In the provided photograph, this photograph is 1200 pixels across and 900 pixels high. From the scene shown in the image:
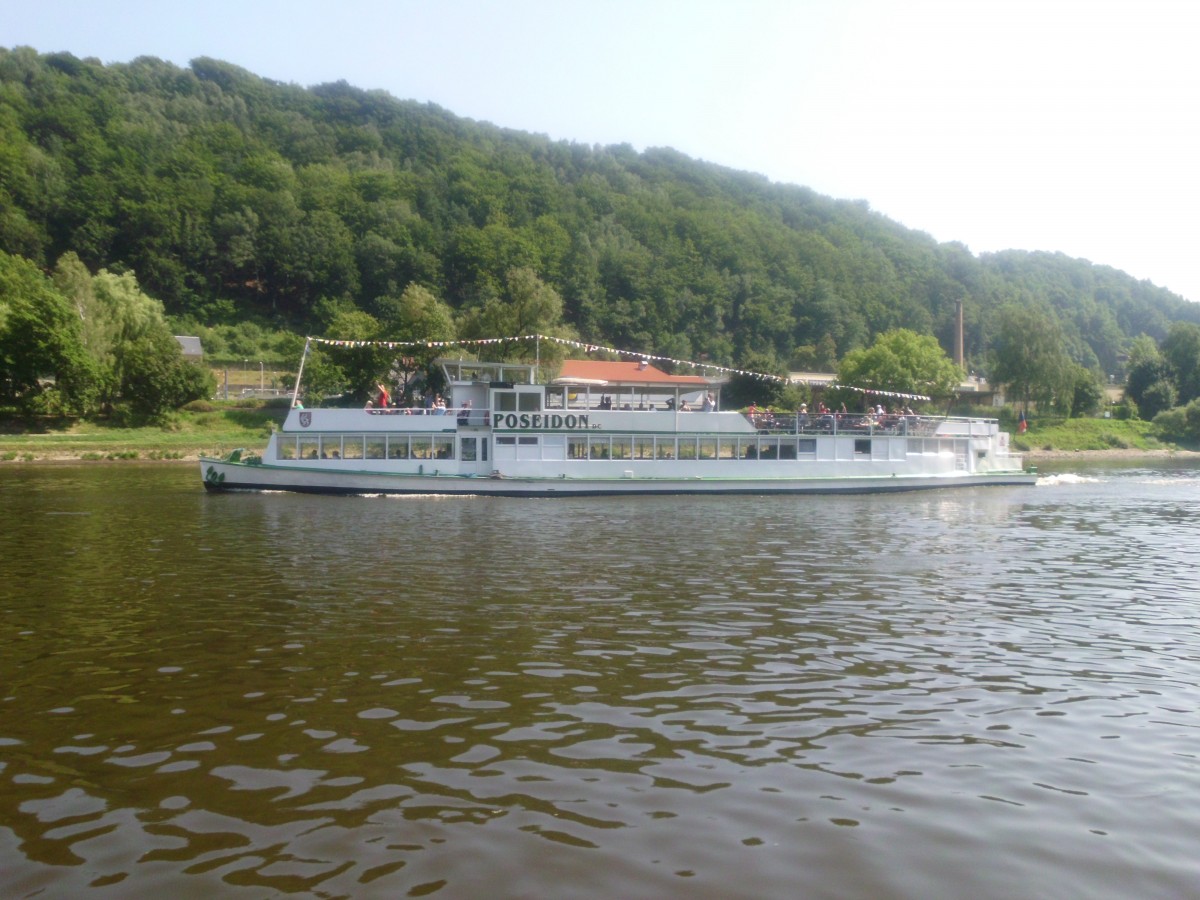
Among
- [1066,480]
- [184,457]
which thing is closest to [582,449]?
[1066,480]

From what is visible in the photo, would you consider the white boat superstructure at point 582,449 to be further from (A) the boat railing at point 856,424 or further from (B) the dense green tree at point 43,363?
(B) the dense green tree at point 43,363

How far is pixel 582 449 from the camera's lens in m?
41.6

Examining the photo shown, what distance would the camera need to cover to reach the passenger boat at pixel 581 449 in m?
39.1

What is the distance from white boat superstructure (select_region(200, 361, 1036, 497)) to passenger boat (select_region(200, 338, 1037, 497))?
0.17ft

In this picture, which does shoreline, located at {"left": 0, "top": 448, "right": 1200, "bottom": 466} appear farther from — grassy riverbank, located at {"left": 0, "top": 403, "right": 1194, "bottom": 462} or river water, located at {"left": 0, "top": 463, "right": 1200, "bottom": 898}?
river water, located at {"left": 0, "top": 463, "right": 1200, "bottom": 898}

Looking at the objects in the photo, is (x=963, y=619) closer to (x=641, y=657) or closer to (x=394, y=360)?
(x=641, y=657)

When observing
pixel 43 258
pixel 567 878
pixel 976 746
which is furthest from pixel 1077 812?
pixel 43 258

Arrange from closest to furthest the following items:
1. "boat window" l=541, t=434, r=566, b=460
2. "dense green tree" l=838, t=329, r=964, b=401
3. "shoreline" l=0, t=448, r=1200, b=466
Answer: "boat window" l=541, t=434, r=566, b=460 → "shoreline" l=0, t=448, r=1200, b=466 → "dense green tree" l=838, t=329, r=964, b=401

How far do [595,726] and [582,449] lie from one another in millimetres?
31588

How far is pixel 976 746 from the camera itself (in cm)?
973

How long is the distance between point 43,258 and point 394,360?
7869 cm

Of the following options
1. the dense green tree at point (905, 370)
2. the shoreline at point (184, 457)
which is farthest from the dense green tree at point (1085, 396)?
the dense green tree at point (905, 370)

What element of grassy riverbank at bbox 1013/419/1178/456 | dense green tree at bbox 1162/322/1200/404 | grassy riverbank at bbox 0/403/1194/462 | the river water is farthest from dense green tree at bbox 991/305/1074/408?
the river water

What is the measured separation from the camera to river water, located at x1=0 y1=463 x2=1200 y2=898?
23.7 feet
